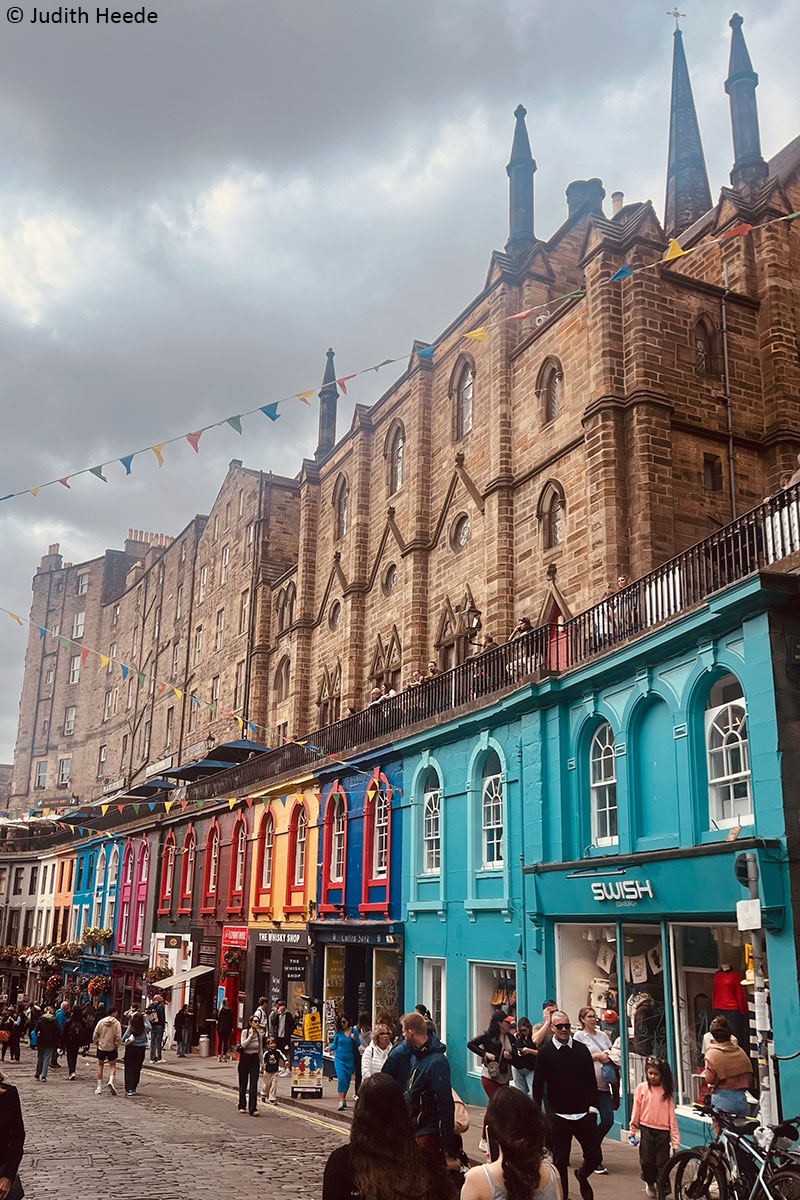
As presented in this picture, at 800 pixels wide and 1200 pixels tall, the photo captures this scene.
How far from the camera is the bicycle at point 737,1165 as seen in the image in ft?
27.3

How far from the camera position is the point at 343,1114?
16.8 metres

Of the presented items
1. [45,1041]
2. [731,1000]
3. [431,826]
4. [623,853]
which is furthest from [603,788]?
[45,1041]

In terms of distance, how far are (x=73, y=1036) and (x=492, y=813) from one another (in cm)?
1097

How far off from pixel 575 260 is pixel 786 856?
22205mm

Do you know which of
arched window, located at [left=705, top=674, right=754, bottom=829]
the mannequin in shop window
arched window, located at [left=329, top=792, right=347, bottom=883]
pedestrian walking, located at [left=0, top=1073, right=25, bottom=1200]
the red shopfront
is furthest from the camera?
the red shopfront

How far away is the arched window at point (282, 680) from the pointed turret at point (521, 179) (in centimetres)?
1802

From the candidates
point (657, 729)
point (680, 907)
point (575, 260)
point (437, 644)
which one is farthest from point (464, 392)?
point (680, 907)

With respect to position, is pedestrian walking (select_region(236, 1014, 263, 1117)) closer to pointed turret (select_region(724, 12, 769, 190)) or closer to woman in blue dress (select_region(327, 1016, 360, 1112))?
woman in blue dress (select_region(327, 1016, 360, 1112))

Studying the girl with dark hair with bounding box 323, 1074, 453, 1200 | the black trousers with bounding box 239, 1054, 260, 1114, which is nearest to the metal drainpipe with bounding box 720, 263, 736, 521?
the black trousers with bounding box 239, 1054, 260, 1114

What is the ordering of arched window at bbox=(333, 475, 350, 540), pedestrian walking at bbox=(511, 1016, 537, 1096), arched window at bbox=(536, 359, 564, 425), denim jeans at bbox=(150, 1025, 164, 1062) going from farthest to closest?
arched window at bbox=(333, 475, 350, 540) < denim jeans at bbox=(150, 1025, 164, 1062) < arched window at bbox=(536, 359, 564, 425) < pedestrian walking at bbox=(511, 1016, 537, 1096)

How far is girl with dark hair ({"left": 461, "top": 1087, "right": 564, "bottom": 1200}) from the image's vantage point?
4090mm

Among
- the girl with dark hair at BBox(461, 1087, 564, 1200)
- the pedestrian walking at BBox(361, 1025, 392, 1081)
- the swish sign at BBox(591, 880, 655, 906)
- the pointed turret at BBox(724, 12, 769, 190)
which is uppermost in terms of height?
the pointed turret at BBox(724, 12, 769, 190)

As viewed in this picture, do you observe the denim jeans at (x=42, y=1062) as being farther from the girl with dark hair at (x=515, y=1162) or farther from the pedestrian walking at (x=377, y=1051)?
the girl with dark hair at (x=515, y=1162)

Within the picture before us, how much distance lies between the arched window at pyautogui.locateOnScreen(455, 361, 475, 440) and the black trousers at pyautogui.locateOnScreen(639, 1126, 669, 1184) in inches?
857
